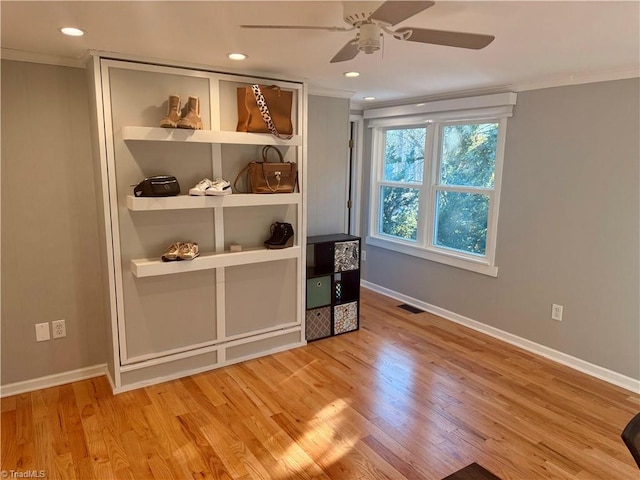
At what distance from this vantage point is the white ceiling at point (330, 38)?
5.88ft

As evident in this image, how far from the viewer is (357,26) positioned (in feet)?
5.61

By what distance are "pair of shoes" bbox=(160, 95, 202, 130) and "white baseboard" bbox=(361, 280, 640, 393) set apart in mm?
2893

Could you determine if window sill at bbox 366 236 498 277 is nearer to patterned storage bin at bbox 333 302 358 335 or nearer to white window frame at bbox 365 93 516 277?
white window frame at bbox 365 93 516 277

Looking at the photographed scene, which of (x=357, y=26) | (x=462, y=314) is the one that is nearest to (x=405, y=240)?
(x=462, y=314)

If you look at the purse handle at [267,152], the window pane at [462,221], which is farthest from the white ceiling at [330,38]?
the window pane at [462,221]

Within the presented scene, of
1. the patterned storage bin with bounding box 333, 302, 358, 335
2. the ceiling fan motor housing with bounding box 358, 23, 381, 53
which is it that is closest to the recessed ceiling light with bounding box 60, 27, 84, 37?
the ceiling fan motor housing with bounding box 358, 23, 381, 53

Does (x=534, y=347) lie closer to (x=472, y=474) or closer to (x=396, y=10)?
(x=472, y=474)

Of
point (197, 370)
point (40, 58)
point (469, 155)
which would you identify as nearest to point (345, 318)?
point (197, 370)

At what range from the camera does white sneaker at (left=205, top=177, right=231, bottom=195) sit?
112 inches

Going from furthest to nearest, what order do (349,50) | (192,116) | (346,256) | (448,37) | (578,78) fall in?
1. (346,256)
2. (578,78)
3. (192,116)
4. (349,50)
5. (448,37)

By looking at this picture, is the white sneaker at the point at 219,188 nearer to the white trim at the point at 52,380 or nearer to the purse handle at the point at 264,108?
the purse handle at the point at 264,108

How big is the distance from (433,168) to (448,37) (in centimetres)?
269

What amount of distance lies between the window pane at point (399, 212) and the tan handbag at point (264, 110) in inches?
78.6

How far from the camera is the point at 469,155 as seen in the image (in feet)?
13.1
